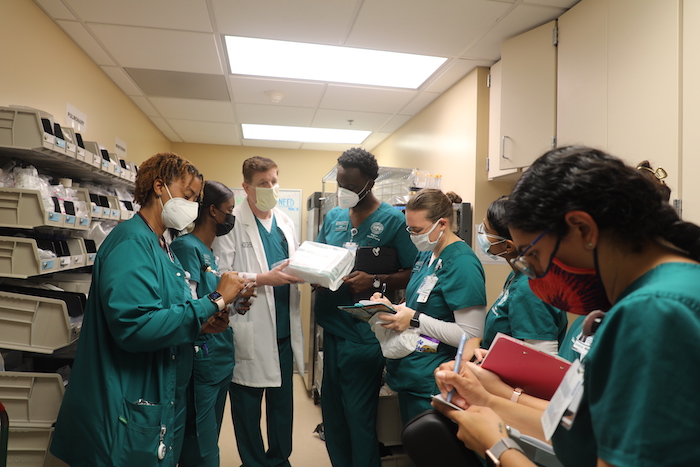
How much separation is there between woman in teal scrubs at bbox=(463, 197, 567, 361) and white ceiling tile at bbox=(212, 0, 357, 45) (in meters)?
1.57

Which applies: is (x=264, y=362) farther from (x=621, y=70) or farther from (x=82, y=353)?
(x=621, y=70)

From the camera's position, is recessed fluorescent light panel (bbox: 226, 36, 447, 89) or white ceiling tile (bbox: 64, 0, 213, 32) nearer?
white ceiling tile (bbox: 64, 0, 213, 32)

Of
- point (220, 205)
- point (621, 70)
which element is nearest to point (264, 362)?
point (220, 205)

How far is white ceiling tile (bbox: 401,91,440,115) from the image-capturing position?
386 cm

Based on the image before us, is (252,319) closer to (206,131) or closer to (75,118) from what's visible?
(75,118)

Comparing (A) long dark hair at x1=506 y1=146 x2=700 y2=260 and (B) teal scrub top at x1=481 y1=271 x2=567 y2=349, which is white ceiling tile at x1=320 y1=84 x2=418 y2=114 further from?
(A) long dark hair at x1=506 y1=146 x2=700 y2=260

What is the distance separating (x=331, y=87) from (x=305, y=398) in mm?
2961

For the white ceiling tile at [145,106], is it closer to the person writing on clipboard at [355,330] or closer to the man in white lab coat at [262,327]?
the man in white lab coat at [262,327]

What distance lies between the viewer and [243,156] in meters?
6.24

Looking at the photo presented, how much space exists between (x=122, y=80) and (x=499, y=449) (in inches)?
160

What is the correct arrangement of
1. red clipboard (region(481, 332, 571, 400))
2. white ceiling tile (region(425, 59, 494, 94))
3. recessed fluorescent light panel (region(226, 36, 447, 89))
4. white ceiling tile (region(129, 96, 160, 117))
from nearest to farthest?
1. red clipboard (region(481, 332, 571, 400))
2. recessed fluorescent light panel (region(226, 36, 447, 89))
3. white ceiling tile (region(425, 59, 494, 94))
4. white ceiling tile (region(129, 96, 160, 117))

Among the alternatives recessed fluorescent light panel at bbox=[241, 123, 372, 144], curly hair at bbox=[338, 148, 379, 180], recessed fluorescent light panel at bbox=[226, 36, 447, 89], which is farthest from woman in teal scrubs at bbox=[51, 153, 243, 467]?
recessed fluorescent light panel at bbox=[241, 123, 372, 144]

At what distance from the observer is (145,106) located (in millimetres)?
4434

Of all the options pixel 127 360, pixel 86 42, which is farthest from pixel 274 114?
pixel 127 360
